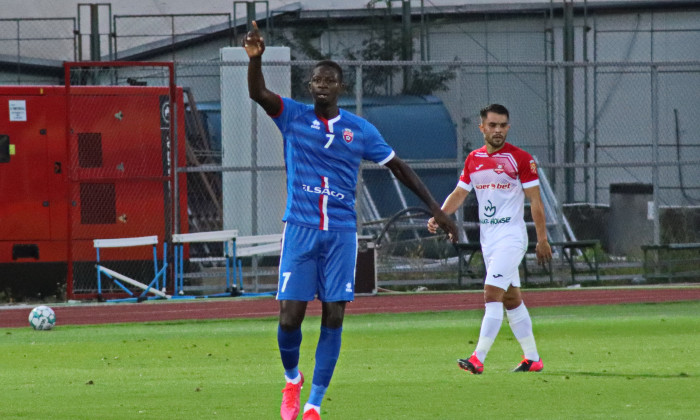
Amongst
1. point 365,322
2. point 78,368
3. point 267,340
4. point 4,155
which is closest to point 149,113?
point 4,155

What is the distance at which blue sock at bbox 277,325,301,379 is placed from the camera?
290 inches

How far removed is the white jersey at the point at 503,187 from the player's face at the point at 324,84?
2871 mm

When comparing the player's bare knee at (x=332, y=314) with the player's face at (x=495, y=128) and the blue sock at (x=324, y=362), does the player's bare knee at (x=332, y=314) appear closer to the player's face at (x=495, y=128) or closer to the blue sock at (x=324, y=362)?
the blue sock at (x=324, y=362)

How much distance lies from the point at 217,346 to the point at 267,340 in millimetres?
804

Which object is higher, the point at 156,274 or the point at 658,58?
the point at 658,58

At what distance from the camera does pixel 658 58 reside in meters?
28.7

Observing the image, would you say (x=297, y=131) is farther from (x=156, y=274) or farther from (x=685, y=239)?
(x=685, y=239)

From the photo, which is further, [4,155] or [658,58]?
[658,58]

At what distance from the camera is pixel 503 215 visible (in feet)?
32.4

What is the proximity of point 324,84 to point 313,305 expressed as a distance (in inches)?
444

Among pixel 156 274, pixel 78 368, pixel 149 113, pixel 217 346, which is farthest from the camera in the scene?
pixel 149 113

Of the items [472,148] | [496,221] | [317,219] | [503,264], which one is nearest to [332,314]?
[317,219]

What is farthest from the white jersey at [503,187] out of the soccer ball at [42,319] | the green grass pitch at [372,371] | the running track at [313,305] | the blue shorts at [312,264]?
the running track at [313,305]

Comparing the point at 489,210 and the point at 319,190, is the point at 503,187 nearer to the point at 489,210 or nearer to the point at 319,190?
the point at 489,210
